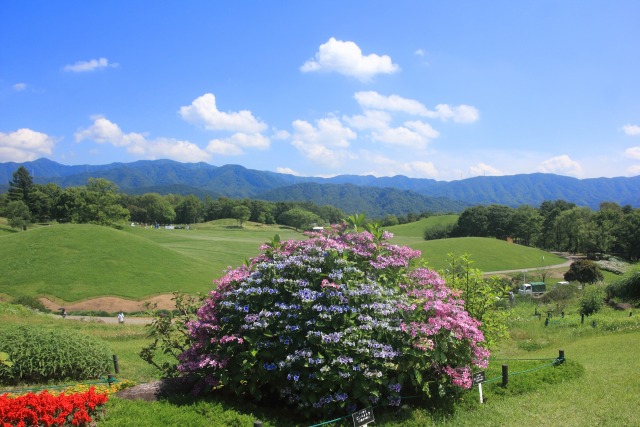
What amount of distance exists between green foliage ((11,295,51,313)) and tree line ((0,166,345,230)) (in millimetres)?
26635

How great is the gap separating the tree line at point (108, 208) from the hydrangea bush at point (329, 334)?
127ft

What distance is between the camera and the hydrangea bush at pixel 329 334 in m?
6.95

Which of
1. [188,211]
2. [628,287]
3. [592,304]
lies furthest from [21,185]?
[628,287]

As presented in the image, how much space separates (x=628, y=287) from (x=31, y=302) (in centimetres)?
5143

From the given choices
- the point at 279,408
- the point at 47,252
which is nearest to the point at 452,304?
the point at 279,408

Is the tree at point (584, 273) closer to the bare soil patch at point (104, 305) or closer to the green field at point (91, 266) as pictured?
the green field at point (91, 266)

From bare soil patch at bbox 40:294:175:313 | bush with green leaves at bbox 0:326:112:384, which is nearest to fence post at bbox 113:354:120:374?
bush with green leaves at bbox 0:326:112:384

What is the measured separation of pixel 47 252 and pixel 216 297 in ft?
170

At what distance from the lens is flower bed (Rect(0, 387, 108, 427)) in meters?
6.22

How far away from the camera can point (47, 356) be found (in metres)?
12.2

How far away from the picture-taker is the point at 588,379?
455 inches

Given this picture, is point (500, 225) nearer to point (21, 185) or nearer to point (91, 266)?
point (91, 266)

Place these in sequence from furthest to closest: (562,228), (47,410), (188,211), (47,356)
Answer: (188,211)
(562,228)
(47,356)
(47,410)

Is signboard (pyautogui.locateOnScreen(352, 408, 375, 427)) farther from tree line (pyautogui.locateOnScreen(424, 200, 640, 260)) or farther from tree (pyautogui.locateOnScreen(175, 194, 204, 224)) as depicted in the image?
tree (pyautogui.locateOnScreen(175, 194, 204, 224))
